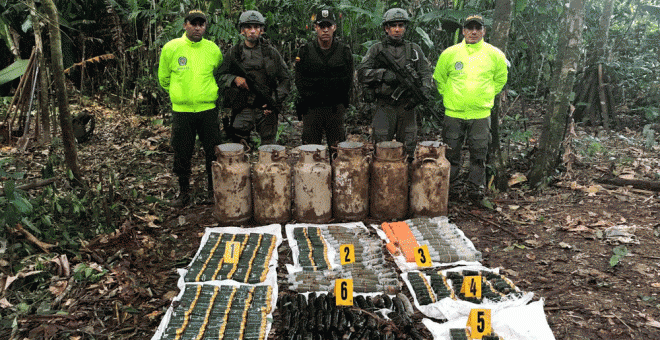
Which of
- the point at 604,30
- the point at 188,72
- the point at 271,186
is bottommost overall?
the point at 271,186

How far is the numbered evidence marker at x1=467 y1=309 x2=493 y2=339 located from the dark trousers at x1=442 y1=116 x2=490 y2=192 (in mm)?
2694

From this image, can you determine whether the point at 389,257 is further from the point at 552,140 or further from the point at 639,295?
the point at 552,140

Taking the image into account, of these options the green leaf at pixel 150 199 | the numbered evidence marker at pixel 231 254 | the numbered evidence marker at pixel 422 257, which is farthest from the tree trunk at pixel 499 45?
the green leaf at pixel 150 199

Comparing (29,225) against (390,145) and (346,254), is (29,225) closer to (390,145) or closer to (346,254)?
(346,254)

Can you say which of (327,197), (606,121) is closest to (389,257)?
(327,197)

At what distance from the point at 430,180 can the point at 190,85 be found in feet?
9.17

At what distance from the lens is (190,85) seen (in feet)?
17.9

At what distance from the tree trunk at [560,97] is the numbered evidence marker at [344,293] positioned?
11.8 feet

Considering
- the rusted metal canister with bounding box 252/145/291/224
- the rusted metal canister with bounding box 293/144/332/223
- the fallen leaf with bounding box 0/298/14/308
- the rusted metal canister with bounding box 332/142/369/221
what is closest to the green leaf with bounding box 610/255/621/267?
the rusted metal canister with bounding box 332/142/369/221

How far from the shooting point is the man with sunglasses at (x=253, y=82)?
19.0 ft

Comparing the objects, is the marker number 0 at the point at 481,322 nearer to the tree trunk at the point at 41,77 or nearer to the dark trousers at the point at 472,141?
the dark trousers at the point at 472,141

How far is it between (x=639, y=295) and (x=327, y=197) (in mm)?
2927

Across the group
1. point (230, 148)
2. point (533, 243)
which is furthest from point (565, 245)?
point (230, 148)

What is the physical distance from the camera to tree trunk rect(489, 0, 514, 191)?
6035mm
